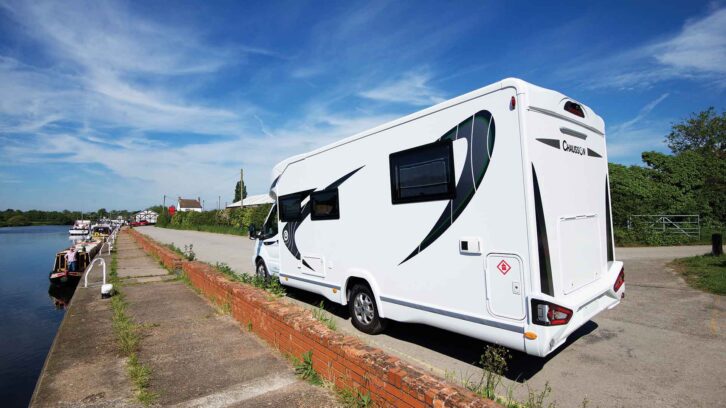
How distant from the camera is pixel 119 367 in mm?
4406

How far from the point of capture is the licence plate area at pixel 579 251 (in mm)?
3938

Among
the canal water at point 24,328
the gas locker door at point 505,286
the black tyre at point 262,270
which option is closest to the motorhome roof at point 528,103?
the gas locker door at point 505,286

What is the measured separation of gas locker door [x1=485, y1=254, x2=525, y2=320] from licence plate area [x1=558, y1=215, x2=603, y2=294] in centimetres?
55

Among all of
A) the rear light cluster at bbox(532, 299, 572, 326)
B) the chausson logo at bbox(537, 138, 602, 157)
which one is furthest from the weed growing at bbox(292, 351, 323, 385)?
the chausson logo at bbox(537, 138, 602, 157)

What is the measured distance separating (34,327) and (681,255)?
2045 cm

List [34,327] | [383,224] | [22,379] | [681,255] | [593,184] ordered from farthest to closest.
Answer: [681,255] < [34,327] < [22,379] < [383,224] < [593,184]

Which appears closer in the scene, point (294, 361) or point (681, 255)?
point (294, 361)

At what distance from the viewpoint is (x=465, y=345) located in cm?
527

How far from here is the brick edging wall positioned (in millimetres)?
2570

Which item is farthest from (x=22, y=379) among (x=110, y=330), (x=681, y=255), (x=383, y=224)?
(x=681, y=255)

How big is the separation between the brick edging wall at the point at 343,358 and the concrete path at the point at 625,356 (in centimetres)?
94

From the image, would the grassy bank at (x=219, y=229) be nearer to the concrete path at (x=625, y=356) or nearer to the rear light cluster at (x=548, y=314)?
the concrete path at (x=625, y=356)

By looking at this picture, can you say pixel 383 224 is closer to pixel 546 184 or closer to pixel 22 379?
pixel 546 184

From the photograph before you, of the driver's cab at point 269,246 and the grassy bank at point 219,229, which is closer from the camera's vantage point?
the driver's cab at point 269,246
